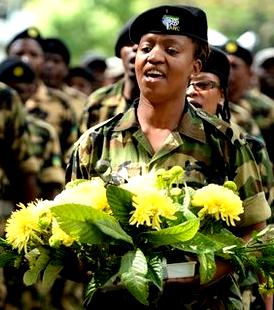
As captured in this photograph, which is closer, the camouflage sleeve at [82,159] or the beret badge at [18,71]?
the camouflage sleeve at [82,159]

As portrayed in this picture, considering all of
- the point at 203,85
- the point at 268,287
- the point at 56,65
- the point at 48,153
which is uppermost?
the point at 203,85

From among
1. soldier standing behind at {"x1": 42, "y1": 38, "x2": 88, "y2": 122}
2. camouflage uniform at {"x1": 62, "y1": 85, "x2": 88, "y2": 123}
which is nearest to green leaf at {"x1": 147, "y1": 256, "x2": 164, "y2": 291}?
camouflage uniform at {"x1": 62, "y1": 85, "x2": 88, "y2": 123}

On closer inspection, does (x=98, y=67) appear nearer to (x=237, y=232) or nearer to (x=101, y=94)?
(x=101, y=94)

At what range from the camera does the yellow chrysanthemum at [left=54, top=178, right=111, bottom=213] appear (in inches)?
255

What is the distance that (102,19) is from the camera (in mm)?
51688

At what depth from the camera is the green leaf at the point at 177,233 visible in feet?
20.8

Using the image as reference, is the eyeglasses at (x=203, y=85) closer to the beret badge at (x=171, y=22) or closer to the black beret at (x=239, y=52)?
the beret badge at (x=171, y=22)

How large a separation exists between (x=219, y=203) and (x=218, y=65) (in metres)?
2.06

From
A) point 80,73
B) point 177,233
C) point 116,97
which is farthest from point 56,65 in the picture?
point 177,233

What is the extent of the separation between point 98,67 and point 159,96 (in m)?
11.9

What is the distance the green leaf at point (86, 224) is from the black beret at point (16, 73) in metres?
6.42

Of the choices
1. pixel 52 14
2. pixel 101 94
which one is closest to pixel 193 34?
pixel 101 94

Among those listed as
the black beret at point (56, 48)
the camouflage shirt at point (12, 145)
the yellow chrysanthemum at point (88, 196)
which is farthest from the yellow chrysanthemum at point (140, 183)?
the black beret at point (56, 48)

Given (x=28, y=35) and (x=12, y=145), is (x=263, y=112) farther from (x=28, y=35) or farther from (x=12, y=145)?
(x=12, y=145)
